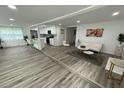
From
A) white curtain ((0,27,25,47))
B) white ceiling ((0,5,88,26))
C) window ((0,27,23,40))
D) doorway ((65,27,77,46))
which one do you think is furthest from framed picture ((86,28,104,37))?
window ((0,27,23,40))

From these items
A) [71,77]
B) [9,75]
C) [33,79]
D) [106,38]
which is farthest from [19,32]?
[106,38]

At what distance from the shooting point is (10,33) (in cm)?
761

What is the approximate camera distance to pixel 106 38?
500 cm

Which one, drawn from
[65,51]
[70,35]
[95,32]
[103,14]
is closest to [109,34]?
[95,32]

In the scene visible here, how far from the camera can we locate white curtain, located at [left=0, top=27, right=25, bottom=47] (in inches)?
282

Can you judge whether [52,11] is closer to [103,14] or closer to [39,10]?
[39,10]

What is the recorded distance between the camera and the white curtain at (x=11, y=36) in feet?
23.5

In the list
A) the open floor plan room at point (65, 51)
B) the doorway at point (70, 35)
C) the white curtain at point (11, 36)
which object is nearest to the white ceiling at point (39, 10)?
the open floor plan room at point (65, 51)

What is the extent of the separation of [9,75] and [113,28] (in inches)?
248

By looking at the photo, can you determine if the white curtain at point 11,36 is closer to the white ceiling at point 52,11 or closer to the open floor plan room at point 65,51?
the open floor plan room at point 65,51

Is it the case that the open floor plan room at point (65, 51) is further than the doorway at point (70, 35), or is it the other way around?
the doorway at point (70, 35)

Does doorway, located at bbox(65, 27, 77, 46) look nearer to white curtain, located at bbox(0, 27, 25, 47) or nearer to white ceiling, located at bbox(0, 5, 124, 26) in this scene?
white ceiling, located at bbox(0, 5, 124, 26)
